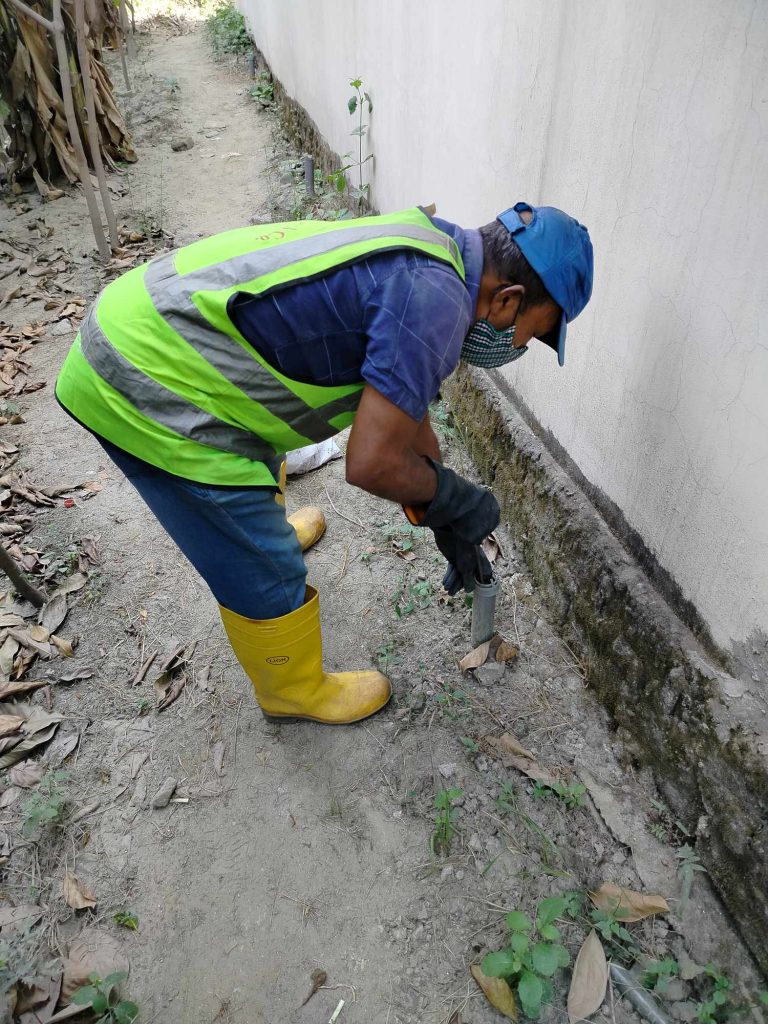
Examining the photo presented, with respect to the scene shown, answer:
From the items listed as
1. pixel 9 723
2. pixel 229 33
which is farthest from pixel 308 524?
pixel 229 33

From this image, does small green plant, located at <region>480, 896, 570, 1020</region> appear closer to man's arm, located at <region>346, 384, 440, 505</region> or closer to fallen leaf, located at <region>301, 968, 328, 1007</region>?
fallen leaf, located at <region>301, 968, 328, 1007</region>

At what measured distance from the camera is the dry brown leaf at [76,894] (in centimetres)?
185

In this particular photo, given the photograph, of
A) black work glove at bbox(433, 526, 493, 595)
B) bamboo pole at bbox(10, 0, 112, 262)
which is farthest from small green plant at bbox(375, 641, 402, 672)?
bamboo pole at bbox(10, 0, 112, 262)

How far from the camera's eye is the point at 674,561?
1.87 metres

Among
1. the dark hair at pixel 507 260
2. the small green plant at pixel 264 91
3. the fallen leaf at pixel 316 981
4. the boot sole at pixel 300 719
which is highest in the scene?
the dark hair at pixel 507 260

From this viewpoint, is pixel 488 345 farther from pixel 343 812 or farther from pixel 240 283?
pixel 343 812

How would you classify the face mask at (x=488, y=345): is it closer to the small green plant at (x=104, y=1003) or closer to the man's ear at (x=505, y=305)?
the man's ear at (x=505, y=305)

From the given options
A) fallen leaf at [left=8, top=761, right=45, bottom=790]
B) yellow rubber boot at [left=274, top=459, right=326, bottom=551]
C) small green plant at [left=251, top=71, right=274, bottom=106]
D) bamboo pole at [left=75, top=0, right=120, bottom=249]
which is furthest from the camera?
small green plant at [left=251, top=71, right=274, bottom=106]

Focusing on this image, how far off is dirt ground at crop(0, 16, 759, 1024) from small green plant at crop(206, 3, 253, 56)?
11087 millimetres

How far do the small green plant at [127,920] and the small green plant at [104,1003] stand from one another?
0.15 metres

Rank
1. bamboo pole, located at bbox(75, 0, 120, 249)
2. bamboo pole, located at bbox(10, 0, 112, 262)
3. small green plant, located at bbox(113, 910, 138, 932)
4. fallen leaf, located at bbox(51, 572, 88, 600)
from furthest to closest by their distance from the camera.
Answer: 1. bamboo pole, located at bbox(75, 0, 120, 249)
2. bamboo pole, located at bbox(10, 0, 112, 262)
3. fallen leaf, located at bbox(51, 572, 88, 600)
4. small green plant, located at bbox(113, 910, 138, 932)

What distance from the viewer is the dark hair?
1.55 m

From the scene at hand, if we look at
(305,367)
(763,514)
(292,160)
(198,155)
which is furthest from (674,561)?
(198,155)

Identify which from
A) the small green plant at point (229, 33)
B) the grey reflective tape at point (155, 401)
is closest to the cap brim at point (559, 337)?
the grey reflective tape at point (155, 401)
